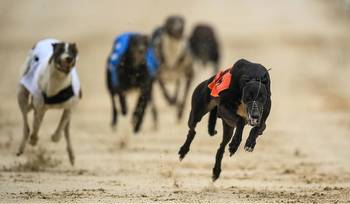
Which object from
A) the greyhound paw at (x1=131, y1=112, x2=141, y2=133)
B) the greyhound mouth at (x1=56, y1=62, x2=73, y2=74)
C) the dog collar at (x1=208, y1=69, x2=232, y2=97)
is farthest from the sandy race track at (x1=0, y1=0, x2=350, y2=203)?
the greyhound mouth at (x1=56, y1=62, x2=73, y2=74)

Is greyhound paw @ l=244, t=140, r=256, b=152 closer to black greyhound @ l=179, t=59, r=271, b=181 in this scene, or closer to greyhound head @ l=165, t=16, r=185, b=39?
black greyhound @ l=179, t=59, r=271, b=181

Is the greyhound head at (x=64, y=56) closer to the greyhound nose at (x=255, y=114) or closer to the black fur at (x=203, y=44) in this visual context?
the greyhound nose at (x=255, y=114)

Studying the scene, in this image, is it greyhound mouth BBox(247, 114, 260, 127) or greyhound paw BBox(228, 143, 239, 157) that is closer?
greyhound mouth BBox(247, 114, 260, 127)

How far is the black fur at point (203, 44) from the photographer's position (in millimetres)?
19266

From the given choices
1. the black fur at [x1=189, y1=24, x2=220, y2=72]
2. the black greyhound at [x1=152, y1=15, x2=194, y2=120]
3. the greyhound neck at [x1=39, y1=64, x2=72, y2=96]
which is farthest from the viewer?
the black fur at [x1=189, y1=24, x2=220, y2=72]

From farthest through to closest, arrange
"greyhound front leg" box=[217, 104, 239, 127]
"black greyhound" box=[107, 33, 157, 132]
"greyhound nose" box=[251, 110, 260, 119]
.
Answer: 1. "black greyhound" box=[107, 33, 157, 132]
2. "greyhound front leg" box=[217, 104, 239, 127]
3. "greyhound nose" box=[251, 110, 260, 119]

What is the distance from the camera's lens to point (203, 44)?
19359 millimetres

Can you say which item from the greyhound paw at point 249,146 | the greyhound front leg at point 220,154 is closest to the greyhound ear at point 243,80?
the greyhound paw at point 249,146

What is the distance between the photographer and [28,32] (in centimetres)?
3441

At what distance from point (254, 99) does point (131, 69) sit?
667 cm

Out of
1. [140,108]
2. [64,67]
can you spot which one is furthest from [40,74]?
[140,108]

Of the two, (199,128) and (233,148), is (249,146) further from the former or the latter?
(199,128)

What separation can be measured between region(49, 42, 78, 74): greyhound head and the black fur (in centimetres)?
936

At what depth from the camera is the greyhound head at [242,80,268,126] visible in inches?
284
